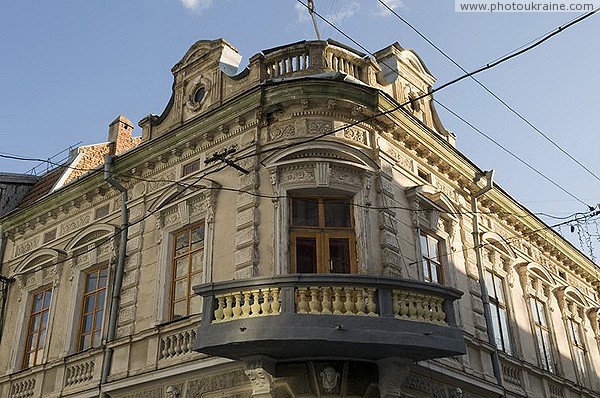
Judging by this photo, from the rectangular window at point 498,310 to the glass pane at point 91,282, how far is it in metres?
8.36

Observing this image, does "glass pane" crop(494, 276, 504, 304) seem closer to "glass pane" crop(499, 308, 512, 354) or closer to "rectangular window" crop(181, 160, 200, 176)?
"glass pane" crop(499, 308, 512, 354)

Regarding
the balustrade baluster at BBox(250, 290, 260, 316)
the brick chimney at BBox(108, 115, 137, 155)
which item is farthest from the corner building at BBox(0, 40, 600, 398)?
the brick chimney at BBox(108, 115, 137, 155)

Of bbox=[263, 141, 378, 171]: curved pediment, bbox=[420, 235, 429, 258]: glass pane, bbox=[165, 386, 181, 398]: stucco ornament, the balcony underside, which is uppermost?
bbox=[263, 141, 378, 171]: curved pediment

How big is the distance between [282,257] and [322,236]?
845mm

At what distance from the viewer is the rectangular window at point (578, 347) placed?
57.4 feet

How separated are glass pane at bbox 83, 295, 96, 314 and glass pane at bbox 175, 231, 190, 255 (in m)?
2.59

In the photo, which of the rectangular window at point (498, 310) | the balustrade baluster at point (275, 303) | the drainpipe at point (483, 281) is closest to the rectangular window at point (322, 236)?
the balustrade baluster at point (275, 303)

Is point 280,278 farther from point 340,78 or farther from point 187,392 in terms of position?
point 340,78

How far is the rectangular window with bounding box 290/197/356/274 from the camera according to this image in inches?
432

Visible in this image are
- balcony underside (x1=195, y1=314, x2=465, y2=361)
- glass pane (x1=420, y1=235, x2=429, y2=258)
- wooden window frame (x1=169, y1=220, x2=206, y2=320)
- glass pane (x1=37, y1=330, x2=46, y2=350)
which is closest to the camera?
balcony underside (x1=195, y1=314, x2=465, y2=361)

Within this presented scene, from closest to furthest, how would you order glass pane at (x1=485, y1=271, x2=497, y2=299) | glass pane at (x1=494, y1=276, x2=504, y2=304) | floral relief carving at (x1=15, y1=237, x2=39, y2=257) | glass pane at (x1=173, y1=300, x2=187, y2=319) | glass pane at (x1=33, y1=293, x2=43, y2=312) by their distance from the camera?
1. glass pane at (x1=173, y1=300, x2=187, y2=319)
2. glass pane at (x1=485, y1=271, x2=497, y2=299)
3. glass pane at (x1=494, y1=276, x2=504, y2=304)
4. glass pane at (x1=33, y1=293, x2=43, y2=312)
5. floral relief carving at (x1=15, y1=237, x2=39, y2=257)

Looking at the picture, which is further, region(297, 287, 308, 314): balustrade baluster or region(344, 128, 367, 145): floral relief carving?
region(344, 128, 367, 145): floral relief carving

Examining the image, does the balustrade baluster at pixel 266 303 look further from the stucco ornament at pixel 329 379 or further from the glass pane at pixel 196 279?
the glass pane at pixel 196 279

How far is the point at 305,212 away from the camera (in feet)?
37.6
